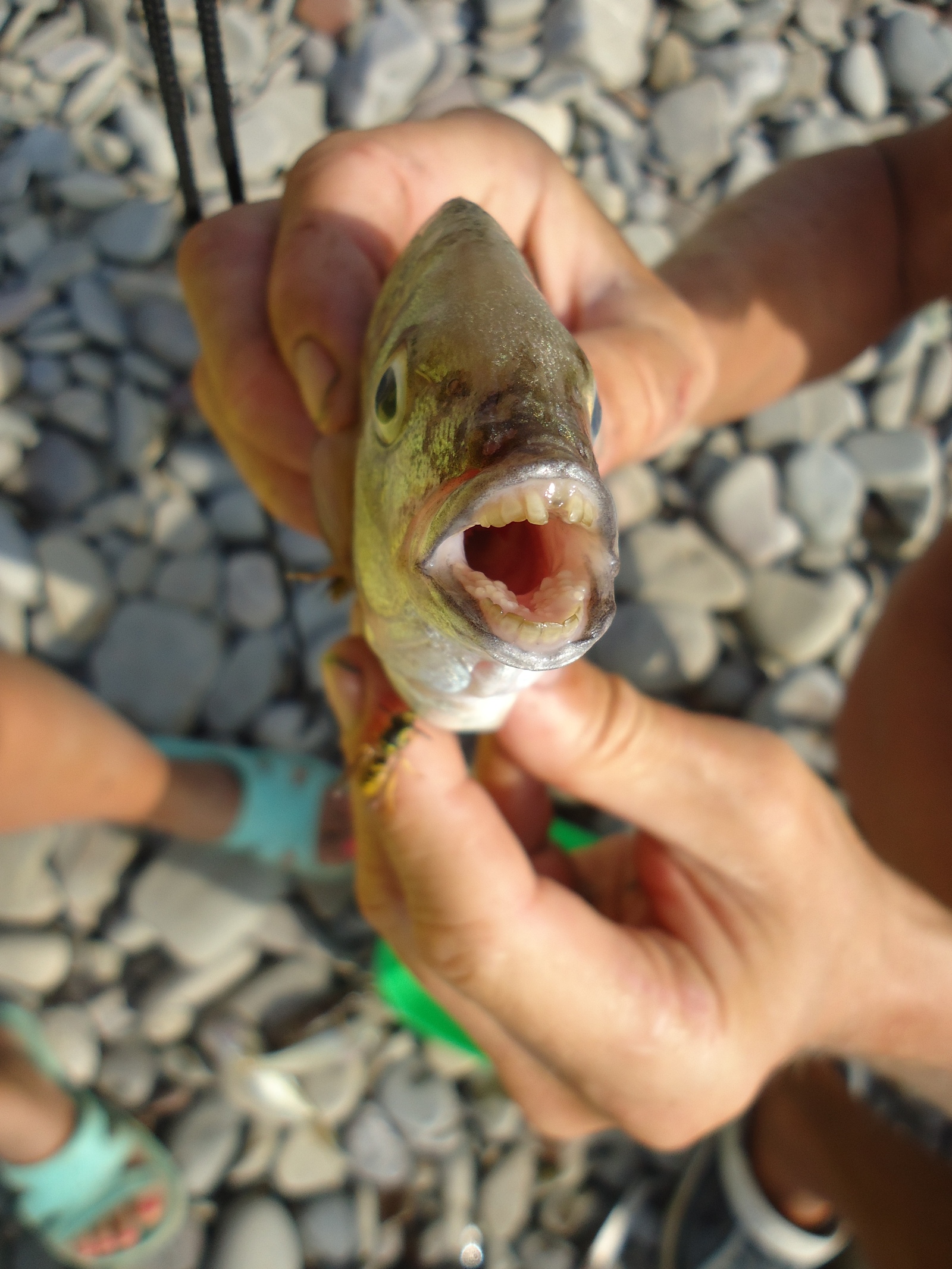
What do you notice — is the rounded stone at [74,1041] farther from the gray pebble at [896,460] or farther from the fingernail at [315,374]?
the gray pebble at [896,460]

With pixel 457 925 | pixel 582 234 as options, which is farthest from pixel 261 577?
pixel 457 925

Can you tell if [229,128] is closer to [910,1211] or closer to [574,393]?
[574,393]

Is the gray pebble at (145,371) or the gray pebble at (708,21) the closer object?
the gray pebble at (145,371)

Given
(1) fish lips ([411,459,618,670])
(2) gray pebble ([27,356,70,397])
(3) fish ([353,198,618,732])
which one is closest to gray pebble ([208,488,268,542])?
(2) gray pebble ([27,356,70,397])

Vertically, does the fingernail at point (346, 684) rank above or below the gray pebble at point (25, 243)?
below

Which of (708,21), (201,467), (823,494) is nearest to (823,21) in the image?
(708,21)

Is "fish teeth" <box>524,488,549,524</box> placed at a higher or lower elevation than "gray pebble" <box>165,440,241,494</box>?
higher

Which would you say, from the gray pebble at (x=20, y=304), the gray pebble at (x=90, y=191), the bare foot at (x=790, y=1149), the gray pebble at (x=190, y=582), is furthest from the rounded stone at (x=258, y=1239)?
the gray pebble at (x=90, y=191)

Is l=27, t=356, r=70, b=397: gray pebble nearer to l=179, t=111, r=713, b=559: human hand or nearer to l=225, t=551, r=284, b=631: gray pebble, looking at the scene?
l=225, t=551, r=284, b=631: gray pebble
